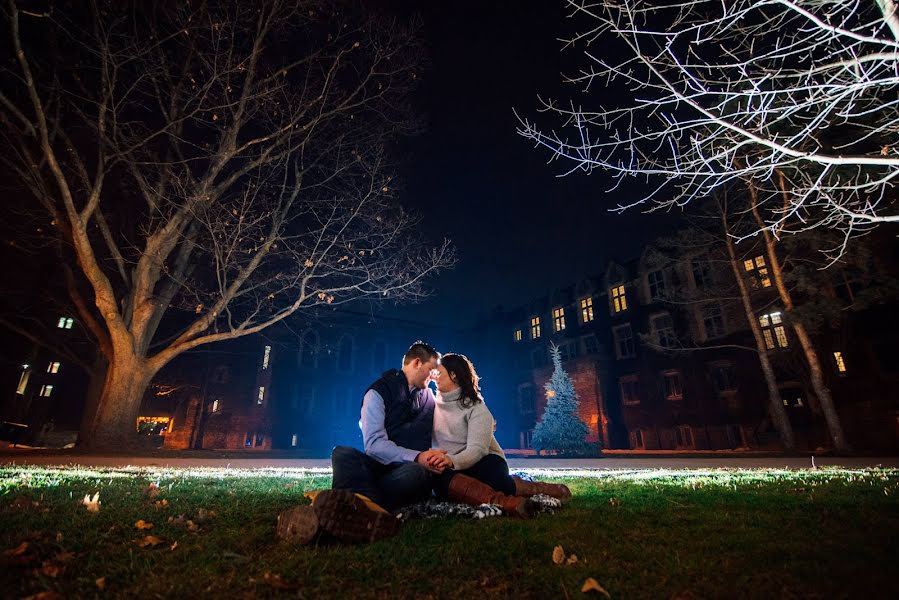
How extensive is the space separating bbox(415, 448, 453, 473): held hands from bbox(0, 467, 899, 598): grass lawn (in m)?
0.39

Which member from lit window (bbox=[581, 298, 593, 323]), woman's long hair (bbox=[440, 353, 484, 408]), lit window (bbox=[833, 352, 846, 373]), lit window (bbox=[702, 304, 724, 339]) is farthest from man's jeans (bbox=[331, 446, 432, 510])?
lit window (bbox=[581, 298, 593, 323])

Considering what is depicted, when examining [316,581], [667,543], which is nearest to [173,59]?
[316,581]

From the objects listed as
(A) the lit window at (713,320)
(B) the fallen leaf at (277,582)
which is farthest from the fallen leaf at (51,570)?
(A) the lit window at (713,320)

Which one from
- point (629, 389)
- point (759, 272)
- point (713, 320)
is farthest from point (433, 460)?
point (629, 389)

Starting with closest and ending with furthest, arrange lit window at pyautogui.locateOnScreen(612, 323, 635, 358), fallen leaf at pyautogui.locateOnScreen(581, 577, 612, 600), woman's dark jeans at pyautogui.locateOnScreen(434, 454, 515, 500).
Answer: fallen leaf at pyautogui.locateOnScreen(581, 577, 612, 600) → woman's dark jeans at pyautogui.locateOnScreen(434, 454, 515, 500) → lit window at pyautogui.locateOnScreen(612, 323, 635, 358)

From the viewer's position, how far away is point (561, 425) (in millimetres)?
21094

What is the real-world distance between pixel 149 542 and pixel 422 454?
5.67 ft

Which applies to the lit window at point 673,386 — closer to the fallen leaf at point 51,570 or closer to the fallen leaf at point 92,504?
the fallen leaf at point 92,504

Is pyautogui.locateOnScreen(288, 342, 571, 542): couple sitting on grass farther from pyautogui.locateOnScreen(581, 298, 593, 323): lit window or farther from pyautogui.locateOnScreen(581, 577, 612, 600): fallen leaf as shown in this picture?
pyautogui.locateOnScreen(581, 298, 593, 323): lit window

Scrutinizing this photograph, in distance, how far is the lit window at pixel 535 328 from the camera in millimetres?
33500

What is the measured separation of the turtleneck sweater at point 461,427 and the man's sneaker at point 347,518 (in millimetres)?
1202

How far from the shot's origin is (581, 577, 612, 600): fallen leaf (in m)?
1.64

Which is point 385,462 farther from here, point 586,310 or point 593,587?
point 586,310

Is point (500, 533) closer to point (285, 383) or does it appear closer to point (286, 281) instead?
point (286, 281)
